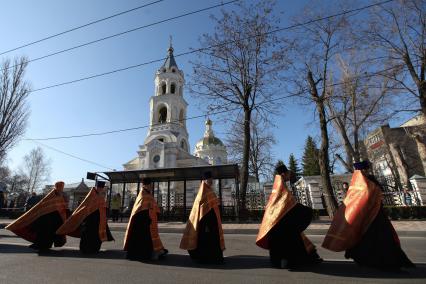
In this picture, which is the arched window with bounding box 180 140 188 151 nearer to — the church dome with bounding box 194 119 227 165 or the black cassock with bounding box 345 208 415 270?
the church dome with bounding box 194 119 227 165

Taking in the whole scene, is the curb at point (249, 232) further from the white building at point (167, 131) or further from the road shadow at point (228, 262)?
the white building at point (167, 131)

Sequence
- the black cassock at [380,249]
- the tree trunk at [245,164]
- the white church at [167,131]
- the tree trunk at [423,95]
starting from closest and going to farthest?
the black cassock at [380,249] → the tree trunk at [423,95] → the tree trunk at [245,164] → the white church at [167,131]

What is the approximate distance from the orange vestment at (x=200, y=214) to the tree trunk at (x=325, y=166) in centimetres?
1034

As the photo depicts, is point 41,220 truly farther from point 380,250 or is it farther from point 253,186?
point 253,186

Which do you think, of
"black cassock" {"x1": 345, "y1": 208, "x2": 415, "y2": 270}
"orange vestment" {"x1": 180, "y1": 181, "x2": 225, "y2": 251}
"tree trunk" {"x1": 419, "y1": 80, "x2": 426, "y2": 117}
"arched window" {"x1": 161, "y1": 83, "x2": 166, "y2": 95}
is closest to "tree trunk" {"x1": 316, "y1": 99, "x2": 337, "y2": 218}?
"tree trunk" {"x1": 419, "y1": 80, "x2": 426, "y2": 117}

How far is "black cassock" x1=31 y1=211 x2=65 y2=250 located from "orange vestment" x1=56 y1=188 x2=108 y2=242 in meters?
0.35

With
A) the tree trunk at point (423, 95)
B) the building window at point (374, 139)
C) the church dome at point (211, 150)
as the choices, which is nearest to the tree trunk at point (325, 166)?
the tree trunk at point (423, 95)

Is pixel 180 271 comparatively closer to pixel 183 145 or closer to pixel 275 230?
pixel 275 230

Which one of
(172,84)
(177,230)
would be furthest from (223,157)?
(177,230)

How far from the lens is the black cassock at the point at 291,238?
4.60m

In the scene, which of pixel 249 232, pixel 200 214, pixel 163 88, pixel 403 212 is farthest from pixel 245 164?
pixel 163 88

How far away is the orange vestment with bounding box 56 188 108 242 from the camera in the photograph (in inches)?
258

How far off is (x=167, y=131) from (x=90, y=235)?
4473 cm

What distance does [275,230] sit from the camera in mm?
4738
